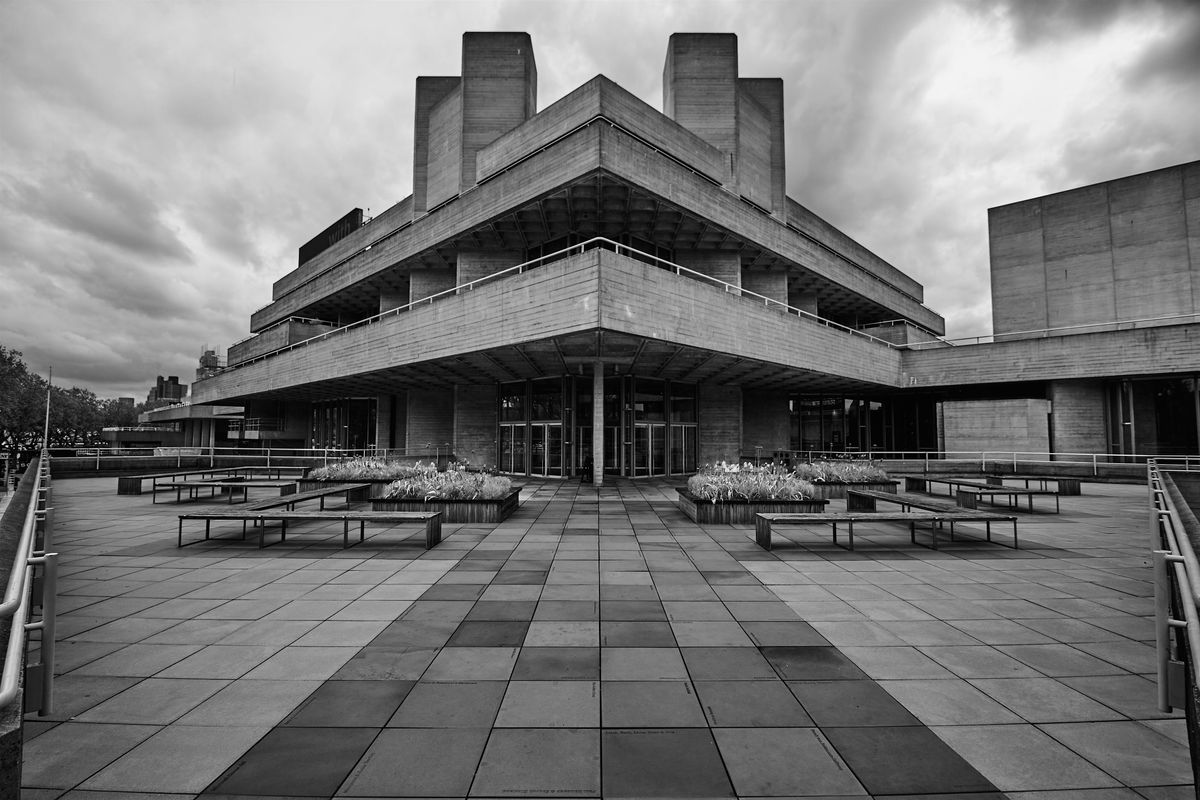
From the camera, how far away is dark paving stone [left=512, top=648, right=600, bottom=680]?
4.23 m

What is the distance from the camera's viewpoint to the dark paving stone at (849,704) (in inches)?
141

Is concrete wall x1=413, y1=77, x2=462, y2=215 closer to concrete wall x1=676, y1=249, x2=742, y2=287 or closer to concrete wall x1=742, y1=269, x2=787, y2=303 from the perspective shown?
concrete wall x1=676, y1=249, x2=742, y2=287

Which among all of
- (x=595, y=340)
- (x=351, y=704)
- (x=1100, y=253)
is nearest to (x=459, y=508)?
(x=595, y=340)

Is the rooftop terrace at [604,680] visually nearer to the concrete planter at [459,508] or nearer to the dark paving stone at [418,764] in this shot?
the dark paving stone at [418,764]

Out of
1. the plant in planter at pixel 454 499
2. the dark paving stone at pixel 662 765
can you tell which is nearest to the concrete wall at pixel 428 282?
the plant in planter at pixel 454 499

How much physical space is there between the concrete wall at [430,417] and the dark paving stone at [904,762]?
30.7 meters

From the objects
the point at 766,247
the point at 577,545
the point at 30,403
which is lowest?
the point at 577,545

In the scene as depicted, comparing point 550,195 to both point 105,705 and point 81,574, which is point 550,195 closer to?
point 81,574

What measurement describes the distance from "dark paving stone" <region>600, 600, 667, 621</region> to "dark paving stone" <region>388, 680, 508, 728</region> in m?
1.86

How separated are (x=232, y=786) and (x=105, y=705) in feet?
5.83

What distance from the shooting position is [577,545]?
9602 millimetres

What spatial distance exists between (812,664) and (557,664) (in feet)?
7.13

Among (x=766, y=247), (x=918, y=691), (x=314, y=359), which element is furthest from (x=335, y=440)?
(x=918, y=691)

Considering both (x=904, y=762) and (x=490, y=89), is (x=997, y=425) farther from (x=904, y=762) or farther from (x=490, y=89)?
(x=490, y=89)
